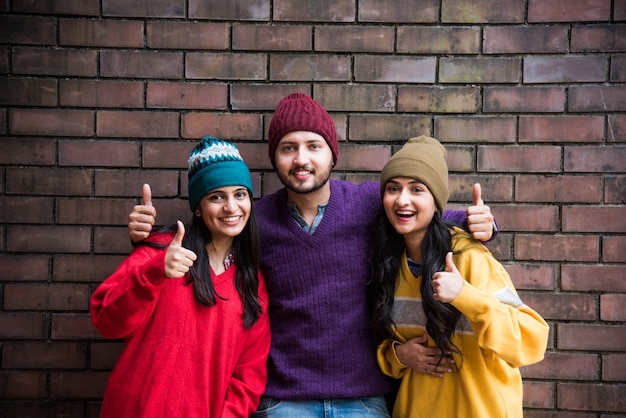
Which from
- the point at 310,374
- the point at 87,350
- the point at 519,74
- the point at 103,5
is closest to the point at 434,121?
the point at 519,74

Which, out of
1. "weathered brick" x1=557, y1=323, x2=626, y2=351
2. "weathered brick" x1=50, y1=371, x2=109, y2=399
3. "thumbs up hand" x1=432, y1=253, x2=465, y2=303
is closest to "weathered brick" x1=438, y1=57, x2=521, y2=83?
"thumbs up hand" x1=432, y1=253, x2=465, y2=303

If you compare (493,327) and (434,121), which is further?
(434,121)

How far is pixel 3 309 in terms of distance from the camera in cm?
245

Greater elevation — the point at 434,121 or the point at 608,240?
the point at 434,121

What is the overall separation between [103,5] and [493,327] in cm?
214

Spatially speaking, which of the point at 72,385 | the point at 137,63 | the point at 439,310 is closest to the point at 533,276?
the point at 439,310

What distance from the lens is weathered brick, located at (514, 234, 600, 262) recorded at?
7.94 feet

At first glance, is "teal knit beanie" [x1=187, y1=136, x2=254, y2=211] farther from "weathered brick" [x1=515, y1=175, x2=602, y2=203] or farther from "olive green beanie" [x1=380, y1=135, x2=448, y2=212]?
"weathered brick" [x1=515, y1=175, x2=602, y2=203]

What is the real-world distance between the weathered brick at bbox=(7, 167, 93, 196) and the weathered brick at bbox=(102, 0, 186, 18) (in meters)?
0.71

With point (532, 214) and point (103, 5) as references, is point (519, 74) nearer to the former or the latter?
point (532, 214)

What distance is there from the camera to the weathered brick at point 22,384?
2.46m

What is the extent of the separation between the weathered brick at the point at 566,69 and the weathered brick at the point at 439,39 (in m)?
0.26

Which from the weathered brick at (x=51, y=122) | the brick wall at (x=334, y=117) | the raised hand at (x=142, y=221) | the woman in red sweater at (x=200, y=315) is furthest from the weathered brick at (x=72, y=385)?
the weathered brick at (x=51, y=122)

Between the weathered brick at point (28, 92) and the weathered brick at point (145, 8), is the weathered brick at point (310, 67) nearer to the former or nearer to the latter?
the weathered brick at point (145, 8)
